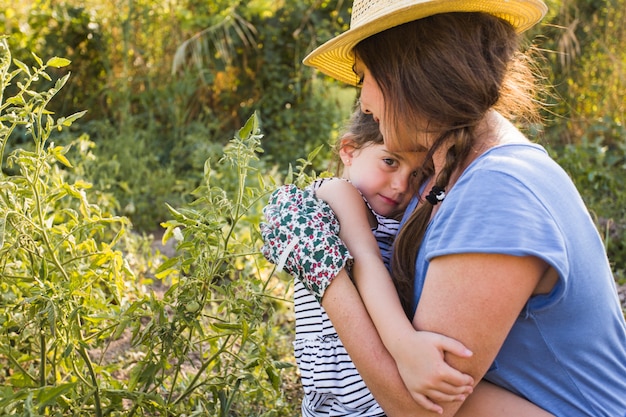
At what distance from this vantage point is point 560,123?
21.0 feet

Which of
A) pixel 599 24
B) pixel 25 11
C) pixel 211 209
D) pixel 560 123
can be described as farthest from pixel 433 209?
pixel 25 11

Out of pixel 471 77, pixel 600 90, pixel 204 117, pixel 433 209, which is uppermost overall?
pixel 471 77

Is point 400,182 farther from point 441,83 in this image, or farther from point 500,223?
point 500,223

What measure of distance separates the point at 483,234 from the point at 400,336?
0.97 feet

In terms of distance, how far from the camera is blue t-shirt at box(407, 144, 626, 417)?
1.65 metres

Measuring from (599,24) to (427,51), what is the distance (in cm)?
526

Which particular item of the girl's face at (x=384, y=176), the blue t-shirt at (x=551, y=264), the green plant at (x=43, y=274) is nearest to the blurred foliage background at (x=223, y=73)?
the green plant at (x=43, y=274)

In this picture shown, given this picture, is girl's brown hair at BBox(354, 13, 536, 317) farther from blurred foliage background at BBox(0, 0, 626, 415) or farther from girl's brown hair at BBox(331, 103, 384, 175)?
blurred foliage background at BBox(0, 0, 626, 415)

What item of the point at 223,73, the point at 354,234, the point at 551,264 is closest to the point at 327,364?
the point at 354,234

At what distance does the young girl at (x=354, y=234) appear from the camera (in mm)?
2084

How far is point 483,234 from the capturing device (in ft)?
5.41

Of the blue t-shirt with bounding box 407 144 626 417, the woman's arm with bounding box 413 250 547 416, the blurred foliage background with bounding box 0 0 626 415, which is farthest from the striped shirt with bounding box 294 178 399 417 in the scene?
the blurred foliage background with bounding box 0 0 626 415

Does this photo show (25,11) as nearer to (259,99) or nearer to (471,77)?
(259,99)

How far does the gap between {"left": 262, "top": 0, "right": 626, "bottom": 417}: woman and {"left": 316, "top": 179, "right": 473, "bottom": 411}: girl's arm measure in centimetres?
2
